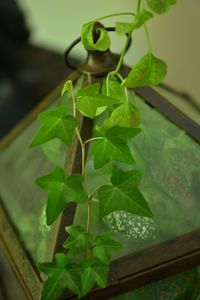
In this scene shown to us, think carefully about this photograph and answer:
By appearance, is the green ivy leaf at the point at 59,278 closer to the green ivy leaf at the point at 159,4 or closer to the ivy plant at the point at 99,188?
the ivy plant at the point at 99,188

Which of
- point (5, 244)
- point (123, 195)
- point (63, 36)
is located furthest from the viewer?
point (63, 36)

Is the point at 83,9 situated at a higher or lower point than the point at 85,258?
higher

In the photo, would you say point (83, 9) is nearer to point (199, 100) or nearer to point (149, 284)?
point (199, 100)

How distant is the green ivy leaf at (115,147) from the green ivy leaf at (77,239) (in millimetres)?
71

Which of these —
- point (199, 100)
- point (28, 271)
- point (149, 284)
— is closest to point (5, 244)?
point (28, 271)

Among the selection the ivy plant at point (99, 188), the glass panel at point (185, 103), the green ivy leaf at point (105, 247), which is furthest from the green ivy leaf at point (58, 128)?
the glass panel at point (185, 103)

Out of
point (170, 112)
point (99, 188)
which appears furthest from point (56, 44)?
point (99, 188)

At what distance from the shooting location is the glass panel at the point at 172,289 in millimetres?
450

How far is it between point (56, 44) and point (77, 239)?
2.17 feet

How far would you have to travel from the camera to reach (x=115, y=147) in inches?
15.1

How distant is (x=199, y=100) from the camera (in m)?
0.74

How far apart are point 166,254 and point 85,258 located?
0.09m

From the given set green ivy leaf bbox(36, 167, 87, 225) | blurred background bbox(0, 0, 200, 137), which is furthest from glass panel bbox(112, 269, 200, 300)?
blurred background bbox(0, 0, 200, 137)

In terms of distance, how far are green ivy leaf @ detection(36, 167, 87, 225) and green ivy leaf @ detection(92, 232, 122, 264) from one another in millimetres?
45
